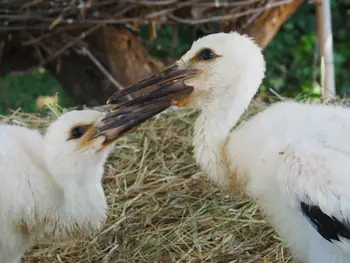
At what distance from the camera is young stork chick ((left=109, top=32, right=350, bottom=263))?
1862 millimetres

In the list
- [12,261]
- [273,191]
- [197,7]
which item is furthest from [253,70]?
[197,7]

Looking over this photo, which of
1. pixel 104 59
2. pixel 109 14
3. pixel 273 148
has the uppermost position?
pixel 109 14

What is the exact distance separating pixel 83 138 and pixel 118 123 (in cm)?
12

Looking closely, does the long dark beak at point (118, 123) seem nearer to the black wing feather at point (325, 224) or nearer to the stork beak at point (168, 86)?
the stork beak at point (168, 86)

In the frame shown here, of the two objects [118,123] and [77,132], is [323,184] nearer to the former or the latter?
[118,123]

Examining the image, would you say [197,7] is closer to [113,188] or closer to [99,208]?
[113,188]

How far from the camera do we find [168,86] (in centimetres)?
230

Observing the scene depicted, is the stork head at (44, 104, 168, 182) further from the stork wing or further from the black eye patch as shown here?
the stork wing

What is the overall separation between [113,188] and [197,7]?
114 centimetres

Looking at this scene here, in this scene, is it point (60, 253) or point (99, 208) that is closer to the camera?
point (99, 208)

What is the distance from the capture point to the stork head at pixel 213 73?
224 centimetres

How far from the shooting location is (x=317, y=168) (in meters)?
1.86

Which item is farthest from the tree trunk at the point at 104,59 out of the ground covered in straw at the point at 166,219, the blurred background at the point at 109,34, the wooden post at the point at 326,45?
the ground covered in straw at the point at 166,219

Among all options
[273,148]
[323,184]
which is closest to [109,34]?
[273,148]
